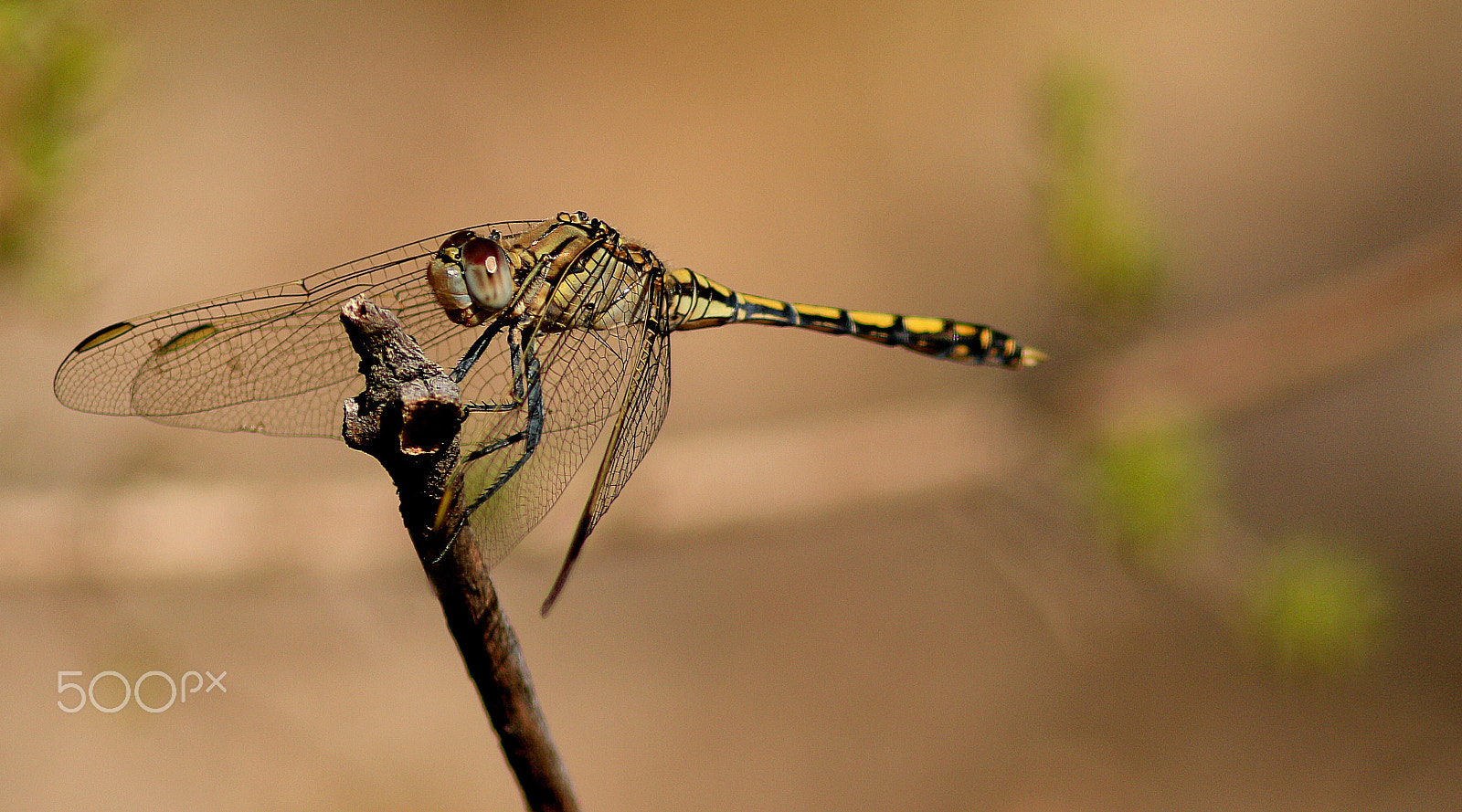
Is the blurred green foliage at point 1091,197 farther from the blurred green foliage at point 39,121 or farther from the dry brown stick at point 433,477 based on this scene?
the blurred green foliage at point 39,121

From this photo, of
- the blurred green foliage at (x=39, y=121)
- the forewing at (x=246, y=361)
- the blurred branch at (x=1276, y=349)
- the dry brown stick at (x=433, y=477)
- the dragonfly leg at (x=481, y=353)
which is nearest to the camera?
the dry brown stick at (x=433, y=477)

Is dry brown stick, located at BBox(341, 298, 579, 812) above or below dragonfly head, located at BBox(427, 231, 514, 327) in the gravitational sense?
below

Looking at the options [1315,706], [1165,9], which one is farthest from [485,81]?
[1315,706]

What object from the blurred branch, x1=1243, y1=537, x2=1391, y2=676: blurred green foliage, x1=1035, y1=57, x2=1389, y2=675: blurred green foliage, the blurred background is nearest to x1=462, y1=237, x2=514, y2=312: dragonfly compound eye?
the blurred background

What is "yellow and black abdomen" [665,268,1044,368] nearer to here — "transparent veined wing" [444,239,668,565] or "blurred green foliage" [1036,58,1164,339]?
"transparent veined wing" [444,239,668,565]

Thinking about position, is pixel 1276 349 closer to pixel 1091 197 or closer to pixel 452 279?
pixel 1091 197

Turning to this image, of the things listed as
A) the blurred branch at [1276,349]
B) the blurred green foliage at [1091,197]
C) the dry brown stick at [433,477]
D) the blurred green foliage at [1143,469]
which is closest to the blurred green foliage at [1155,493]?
the blurred green foliage at [1143,469]
